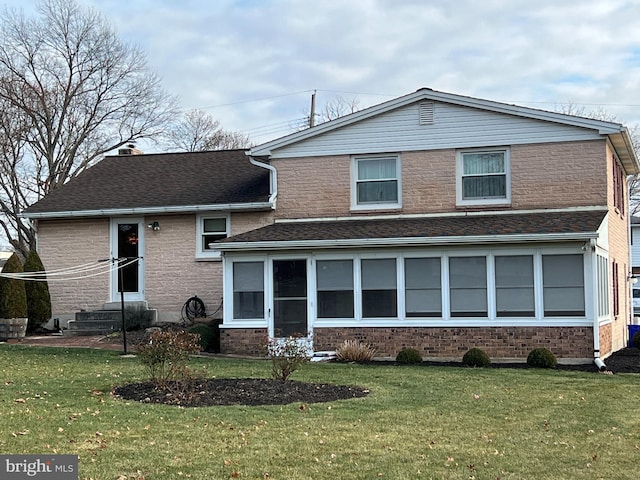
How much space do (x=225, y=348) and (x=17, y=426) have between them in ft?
32.1

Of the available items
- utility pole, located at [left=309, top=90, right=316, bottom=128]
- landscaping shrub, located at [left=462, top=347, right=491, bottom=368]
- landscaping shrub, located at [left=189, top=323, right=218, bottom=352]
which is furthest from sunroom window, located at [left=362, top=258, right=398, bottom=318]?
utility pole, located at [left=309, top=90, right=316, bottom=128]

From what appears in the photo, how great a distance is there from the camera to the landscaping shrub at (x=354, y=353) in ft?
56.5

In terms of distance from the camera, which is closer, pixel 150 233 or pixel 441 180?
pixel 441 180

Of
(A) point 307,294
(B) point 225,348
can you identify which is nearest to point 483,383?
Result: (A) point 307,294

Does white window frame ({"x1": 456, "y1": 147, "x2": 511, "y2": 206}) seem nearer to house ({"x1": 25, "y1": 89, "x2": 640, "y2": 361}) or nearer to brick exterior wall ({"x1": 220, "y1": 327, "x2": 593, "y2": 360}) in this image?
house ({"x1": 25, "y1": 89, "x2": 640, "y2": 361})

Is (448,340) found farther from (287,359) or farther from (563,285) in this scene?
(287,359)

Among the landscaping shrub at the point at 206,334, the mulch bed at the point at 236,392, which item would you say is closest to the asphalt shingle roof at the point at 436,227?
the landscaping shrub at the point at 206,334

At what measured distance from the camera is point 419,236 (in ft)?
57.2

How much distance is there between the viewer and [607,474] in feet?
24.3

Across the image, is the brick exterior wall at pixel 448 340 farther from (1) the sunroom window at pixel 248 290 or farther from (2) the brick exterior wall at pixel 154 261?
(2) the brick exterior wall at pixel 154 261

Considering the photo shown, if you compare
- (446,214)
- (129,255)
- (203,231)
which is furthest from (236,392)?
(129,255)

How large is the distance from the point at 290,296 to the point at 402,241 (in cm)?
302

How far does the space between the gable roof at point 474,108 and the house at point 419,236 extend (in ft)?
0.12

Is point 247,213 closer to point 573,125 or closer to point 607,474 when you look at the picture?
point 573,125
